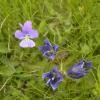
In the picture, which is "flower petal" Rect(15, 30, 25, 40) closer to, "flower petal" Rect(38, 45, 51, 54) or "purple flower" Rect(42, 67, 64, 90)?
"flower petal" Rect(38, 45, 51, 54)

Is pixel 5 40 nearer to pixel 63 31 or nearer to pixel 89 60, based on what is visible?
pixel 63 31

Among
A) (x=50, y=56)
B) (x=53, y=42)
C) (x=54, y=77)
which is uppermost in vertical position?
(x=53, y=42)

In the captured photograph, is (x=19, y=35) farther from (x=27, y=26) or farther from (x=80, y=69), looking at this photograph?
(x=80, y=69)

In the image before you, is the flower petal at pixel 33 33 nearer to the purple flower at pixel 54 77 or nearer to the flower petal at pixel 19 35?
the flower petal at pixel 19 35

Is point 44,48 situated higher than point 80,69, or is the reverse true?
point 44,48

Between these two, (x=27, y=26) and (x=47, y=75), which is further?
(x=27, y=26)

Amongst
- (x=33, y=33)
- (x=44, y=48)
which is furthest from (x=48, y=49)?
(x=33, y=33)

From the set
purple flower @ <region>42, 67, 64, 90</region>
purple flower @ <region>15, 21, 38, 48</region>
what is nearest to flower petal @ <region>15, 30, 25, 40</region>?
purple flower @ <region>15, 21, 38, 48</region>
